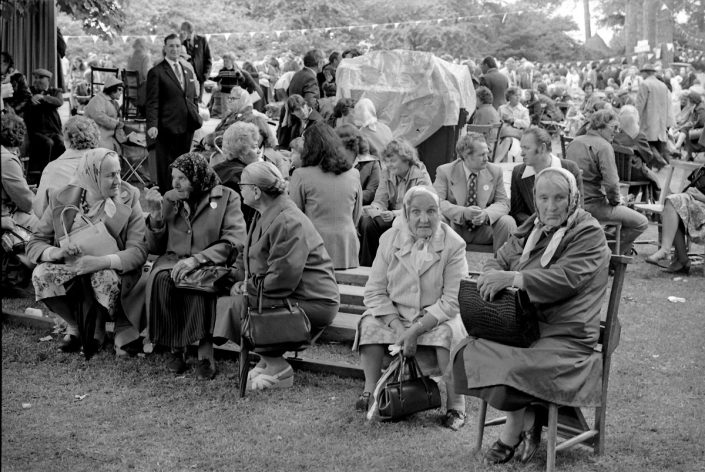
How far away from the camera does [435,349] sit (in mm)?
4844

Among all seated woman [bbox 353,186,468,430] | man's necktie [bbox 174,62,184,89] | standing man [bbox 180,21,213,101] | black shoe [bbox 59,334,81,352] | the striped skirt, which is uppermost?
standing man [bbox 180,21,213,101]

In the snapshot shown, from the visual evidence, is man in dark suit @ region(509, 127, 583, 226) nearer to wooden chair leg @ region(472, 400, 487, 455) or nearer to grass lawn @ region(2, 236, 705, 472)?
grass lawn @ region(2, 236, 705, 472)

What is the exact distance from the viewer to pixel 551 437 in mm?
4020

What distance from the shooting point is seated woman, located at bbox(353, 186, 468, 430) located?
15.8ft

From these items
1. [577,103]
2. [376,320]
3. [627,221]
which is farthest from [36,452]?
[577,103]

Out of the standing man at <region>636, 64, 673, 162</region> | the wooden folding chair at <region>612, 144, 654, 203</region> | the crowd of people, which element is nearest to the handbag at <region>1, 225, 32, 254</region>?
the crowd of people

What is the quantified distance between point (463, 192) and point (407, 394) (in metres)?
2.64

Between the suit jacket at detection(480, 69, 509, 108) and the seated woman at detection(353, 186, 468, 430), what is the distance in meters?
10.3

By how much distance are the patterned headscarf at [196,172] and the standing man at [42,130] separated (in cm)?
591

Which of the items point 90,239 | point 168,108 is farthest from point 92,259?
point 168,108

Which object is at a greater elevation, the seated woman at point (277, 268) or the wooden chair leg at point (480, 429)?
the seated woman at point (277, 268)

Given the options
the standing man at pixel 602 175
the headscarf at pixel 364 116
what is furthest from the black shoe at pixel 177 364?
the headscarf at pixel 364 116

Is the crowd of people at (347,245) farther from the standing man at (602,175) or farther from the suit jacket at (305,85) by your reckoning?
the suit jacket at (305,85)

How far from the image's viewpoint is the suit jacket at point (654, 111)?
15227mm
